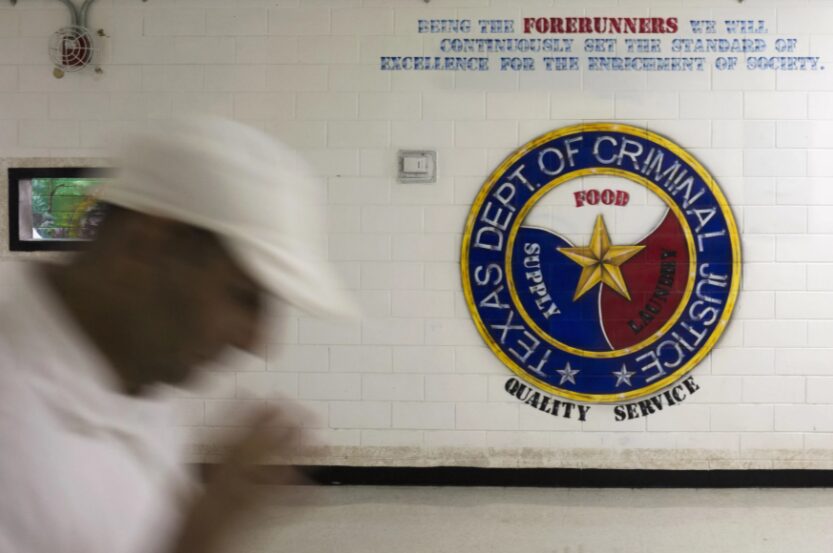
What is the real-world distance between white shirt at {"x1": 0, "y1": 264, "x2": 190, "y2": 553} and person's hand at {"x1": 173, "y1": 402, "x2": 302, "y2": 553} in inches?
1.0

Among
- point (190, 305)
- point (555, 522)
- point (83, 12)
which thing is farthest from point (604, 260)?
point (190, 305)

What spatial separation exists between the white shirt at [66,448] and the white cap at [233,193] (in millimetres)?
149

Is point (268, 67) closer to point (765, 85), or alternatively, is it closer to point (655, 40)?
point (655, 40)

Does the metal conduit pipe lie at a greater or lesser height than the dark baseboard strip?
greater

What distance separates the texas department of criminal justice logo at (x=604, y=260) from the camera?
505cm

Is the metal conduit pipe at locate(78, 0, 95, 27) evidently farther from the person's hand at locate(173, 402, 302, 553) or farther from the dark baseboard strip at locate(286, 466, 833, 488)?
the person's hand at locate(173, 402, 302, 553)

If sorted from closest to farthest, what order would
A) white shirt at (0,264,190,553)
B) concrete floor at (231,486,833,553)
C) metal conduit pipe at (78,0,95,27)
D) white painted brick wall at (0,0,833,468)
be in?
white shirt at (0,264,190,553) → concrete floor at (231,486,833,553) → white painted brick wall at (0,0,833,468) → metal conduit pipe at (78,0,95,27)

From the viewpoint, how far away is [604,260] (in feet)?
16.6

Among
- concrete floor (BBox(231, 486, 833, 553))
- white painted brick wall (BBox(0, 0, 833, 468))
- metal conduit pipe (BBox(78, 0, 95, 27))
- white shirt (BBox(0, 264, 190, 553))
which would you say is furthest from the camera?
metal conduit pipe (BBox(78, 0, 95, 27))

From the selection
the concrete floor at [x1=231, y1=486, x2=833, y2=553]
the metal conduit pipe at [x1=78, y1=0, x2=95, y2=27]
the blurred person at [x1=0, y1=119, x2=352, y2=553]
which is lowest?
the concrete floor at [x1=231, y1=486, x2=833, y2=553]

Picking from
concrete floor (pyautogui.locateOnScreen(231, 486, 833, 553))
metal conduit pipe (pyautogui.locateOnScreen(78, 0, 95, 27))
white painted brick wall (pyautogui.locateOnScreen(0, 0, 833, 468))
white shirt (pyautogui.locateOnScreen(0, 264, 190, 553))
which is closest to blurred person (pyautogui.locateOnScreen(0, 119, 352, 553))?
white shirt (pyautogui.locateOnScreen(0, 264, 190, 553))

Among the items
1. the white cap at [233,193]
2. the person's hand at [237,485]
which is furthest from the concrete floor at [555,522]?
the white cap at [233,193]

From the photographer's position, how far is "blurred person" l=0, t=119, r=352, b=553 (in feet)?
2.58

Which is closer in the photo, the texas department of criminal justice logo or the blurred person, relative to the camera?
the blurred person
